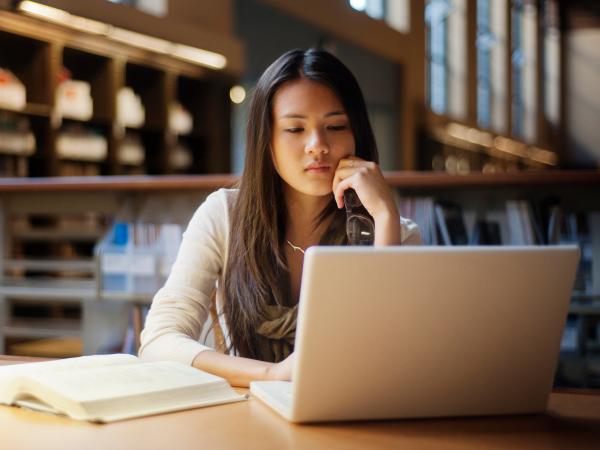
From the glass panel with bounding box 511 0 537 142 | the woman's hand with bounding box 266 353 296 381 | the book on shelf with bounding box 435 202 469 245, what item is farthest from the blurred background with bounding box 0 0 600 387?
the glass panel with bounding box 511 0 537 142

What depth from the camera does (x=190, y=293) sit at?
1734 mm

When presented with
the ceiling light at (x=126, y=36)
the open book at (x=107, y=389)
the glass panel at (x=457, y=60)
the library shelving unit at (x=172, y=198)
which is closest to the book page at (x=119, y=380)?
the open book at (x=107, y=389)

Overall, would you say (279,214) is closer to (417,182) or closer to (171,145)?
(417,182)

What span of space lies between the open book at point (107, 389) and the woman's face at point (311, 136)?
1.83 ft

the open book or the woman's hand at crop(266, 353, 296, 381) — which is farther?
the woman's hand at crop(266, 353, 296, 381)

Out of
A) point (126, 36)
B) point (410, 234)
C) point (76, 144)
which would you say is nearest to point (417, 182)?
point (410, 234)

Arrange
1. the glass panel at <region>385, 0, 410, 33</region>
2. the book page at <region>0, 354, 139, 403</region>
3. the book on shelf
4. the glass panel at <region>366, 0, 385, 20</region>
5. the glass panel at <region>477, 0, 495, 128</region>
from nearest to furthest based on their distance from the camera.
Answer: the book page at <region>0, 354, 139, 403</region>, the book on shelf, the glass panel at <region>366, 0, 385, 20</region>, the glass panel at <region>385, 0, 410, 33</region>, the glass panel at <region>477, 0, 495, 128</region>

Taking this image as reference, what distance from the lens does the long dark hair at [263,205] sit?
69.0 inches

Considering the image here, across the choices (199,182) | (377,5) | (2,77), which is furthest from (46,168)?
(377,5)

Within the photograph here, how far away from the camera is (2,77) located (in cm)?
543

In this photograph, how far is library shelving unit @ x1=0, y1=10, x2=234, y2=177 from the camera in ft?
19.1

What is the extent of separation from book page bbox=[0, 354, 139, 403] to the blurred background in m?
0.61

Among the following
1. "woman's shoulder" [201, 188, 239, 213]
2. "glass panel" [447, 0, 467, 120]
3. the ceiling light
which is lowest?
"woman's shoulder" [201, 188, 239, 213]

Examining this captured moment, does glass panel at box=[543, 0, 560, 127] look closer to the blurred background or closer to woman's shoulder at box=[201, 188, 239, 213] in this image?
the blurred background
